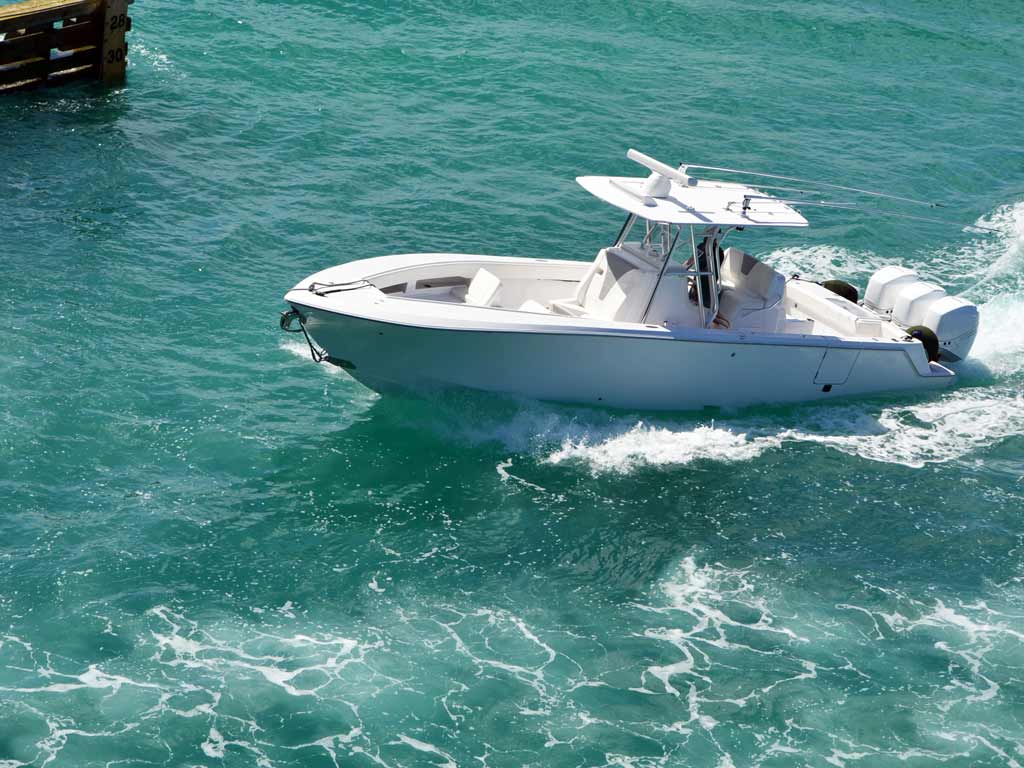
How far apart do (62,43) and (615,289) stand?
15844mm

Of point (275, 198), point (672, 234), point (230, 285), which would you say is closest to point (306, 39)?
point (275, 198)

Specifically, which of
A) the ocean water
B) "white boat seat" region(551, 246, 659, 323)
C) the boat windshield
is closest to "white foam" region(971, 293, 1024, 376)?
the ocean water

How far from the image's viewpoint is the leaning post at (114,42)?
2522 centimetres

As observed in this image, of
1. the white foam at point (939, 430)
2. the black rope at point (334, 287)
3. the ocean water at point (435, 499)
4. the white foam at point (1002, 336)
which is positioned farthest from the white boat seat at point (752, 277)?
the black rope at point (334, 287)

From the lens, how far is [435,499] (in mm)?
13414

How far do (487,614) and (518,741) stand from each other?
1.67m

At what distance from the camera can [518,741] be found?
33.1 feet

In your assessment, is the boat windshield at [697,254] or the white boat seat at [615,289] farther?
the boat windshield at [697,254]

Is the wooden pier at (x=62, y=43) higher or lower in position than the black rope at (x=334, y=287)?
higher

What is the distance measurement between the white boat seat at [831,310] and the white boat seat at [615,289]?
3036mm

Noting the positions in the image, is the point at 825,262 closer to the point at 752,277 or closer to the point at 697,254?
the point at 752,277

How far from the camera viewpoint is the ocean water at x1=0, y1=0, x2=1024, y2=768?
1037cm

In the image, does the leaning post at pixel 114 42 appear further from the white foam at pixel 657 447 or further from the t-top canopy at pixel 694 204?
the white foam at pixel 657 447

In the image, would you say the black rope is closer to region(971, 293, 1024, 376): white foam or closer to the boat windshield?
the boat windshield
